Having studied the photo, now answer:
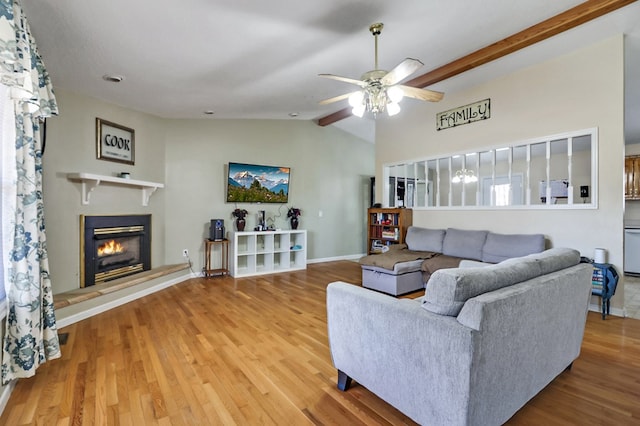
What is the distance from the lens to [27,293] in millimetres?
1909

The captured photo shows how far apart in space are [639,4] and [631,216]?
442cm

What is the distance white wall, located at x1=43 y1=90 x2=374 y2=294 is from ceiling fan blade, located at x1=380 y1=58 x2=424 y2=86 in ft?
11.6

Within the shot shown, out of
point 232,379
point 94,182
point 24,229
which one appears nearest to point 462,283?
point 232,379

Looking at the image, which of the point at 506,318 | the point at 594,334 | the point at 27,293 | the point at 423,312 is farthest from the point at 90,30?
the point at 594,334

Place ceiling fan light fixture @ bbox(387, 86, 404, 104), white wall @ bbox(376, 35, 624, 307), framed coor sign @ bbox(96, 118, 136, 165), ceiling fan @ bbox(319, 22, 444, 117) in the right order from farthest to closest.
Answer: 1. framed coor sign @ bbox(96, 118, 136, 165)
2. white wall @ bbox(376, 35, 624, 307)
3. ceiling fan light fixture @ bbox(387, 86, 404, 104)
4. ceiling fan @ bbox(319, 22, 444, 117)

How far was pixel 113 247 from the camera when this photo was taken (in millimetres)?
4023

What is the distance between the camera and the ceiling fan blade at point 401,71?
7.45 feet

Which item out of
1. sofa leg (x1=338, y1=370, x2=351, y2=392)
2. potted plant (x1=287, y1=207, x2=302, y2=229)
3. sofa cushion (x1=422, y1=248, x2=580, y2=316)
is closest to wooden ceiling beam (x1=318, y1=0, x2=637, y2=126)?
sofa cushion (x1=422, y1=248, x2=580, y2=316)

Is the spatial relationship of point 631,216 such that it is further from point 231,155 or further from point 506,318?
point 231,155

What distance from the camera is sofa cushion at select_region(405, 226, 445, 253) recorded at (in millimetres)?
4516

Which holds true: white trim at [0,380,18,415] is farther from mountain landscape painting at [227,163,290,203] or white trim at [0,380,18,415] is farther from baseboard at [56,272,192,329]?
mountain landscape painting at [227,163,290,203]

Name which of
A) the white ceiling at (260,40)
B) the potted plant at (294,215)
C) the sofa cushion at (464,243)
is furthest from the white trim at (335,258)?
the white ceiling at (260,40)

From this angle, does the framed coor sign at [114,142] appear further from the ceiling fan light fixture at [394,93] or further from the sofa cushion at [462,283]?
the sofa cushion at [462,283]

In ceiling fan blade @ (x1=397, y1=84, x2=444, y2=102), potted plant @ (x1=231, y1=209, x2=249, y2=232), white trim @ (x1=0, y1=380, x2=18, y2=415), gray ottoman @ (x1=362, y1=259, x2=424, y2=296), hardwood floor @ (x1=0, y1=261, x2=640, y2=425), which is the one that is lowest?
hardwood floor @ (x1=0, y1=261, x2=640, y2=425)
